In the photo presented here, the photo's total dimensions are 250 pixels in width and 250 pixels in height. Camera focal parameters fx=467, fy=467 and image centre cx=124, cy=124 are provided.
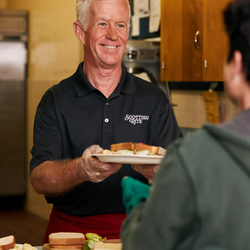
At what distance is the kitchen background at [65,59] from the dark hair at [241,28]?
7.91 ft

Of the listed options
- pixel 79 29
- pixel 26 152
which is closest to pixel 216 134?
pixel 79 29

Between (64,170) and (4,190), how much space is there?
292 cm

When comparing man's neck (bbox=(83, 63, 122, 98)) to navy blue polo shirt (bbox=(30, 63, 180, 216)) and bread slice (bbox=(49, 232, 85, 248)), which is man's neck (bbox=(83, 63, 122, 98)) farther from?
bread slice (bbox=(49, 232, 85, 248))

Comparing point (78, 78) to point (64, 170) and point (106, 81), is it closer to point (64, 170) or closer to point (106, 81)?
point (106, 81)

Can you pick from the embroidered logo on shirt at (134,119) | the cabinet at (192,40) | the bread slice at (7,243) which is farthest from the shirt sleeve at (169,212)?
the cabinet at (192,40)

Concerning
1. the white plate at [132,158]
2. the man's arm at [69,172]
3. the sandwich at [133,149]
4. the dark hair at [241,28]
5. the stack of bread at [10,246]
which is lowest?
the stack of bread at [10,246]

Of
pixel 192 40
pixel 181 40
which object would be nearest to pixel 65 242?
pixel 192 40

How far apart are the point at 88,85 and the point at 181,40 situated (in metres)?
1.42

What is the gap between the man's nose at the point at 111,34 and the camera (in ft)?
6.36

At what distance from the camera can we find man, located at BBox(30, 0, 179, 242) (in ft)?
6.09

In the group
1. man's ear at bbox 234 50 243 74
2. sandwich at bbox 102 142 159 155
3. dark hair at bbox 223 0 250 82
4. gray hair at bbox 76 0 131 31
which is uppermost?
gray hair at bbox 76 0 131 31

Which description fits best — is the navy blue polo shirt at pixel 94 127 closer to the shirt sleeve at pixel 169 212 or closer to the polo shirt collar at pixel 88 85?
the polo shirt collar at pixel 88 85

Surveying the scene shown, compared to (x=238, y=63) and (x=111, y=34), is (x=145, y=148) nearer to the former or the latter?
(x=111, y=34)

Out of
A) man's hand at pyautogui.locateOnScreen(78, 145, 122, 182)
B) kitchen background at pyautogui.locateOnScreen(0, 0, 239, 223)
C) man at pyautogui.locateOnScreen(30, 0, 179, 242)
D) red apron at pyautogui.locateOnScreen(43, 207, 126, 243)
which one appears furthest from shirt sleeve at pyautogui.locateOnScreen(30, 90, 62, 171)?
kitchen background at pyautogui.locateOnScreen(0, 0, 239, 223)
